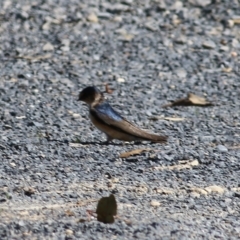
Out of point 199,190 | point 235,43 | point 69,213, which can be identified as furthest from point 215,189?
point 235,43

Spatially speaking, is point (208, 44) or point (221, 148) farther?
point (208, 44)

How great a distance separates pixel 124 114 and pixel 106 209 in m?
2.74

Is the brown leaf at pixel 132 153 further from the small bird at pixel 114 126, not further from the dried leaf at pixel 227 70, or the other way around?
the dried leaf at pixel 227 70

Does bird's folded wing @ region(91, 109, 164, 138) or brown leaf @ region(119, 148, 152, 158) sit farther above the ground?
bird's folded wing @ region(91, 109, 164, 138)

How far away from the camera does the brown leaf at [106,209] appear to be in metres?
5.46

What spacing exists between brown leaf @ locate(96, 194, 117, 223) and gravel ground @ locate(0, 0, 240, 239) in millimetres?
75

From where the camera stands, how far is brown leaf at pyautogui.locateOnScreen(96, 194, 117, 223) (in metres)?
5.46

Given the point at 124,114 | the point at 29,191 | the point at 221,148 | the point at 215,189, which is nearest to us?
the point at 29,191

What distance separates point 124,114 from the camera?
26.8 ft

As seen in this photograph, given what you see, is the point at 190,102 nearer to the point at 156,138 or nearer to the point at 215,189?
the point at 156,138

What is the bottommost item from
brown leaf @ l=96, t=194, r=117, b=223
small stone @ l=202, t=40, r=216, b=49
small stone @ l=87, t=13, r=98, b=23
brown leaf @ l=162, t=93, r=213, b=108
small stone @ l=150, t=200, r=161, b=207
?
brown leaf @ l=96, t=194, r=117, b=223

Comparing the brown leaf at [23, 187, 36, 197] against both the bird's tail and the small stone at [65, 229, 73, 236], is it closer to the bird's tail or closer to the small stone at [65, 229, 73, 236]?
the small stone at [65, 229, 73, 236]

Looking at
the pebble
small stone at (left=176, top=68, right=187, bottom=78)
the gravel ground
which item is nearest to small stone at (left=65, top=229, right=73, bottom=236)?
the gravel ground

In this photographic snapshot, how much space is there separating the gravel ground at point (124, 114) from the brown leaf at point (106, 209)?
0.25ft
